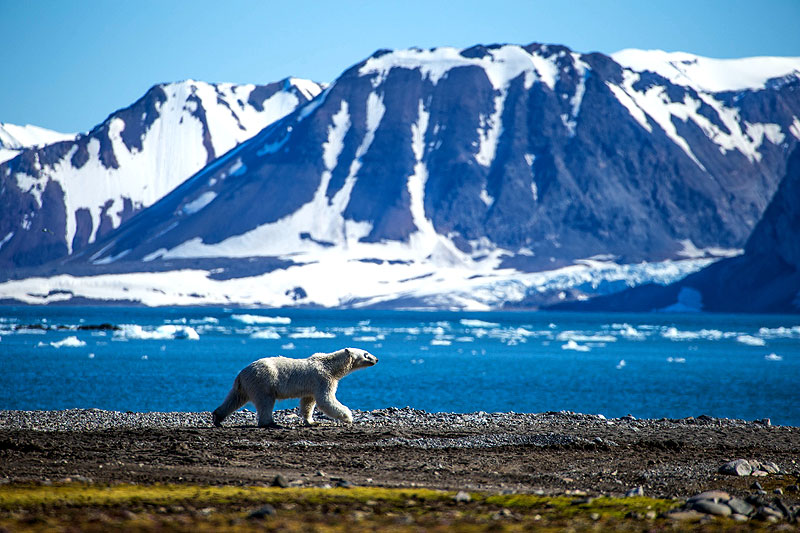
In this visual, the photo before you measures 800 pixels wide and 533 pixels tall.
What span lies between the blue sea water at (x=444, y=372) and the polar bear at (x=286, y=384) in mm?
16439

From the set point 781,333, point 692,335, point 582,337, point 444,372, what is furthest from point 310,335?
point 781,333

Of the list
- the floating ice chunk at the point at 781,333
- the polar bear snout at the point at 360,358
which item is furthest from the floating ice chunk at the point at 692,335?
the polar bear snout at the point at 360,358

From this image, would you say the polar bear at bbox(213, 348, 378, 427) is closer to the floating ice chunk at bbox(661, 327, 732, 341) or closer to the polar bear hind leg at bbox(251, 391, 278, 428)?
the polar bear hind leg at bbox(251, 391, 278, 428)

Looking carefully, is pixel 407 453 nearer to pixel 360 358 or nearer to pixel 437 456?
pixel 437 456

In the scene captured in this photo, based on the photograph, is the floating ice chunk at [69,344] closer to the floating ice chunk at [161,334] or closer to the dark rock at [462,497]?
the floating ice chunk at [161,334]

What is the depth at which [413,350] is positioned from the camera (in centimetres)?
9694

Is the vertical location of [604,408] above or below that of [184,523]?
below

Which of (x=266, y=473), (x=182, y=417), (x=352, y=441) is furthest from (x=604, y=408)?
(x=266, y=473)

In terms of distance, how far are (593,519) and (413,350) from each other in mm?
82951

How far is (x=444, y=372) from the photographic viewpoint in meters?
69.7

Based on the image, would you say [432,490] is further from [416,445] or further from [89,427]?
[89,427]

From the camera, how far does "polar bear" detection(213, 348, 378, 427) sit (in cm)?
2525

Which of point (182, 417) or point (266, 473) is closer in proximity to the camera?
point (266, 473)

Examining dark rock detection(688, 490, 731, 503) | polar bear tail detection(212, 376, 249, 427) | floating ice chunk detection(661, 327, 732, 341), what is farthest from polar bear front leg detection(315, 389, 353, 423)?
floating ice chunk detection(661, 327, 732, 341)
